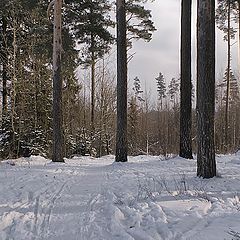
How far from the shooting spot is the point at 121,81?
13.9 metres

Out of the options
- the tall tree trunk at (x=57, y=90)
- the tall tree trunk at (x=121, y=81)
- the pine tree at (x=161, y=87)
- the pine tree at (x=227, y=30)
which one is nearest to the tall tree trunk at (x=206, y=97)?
the tall tree trunk at (x=121, y=81)

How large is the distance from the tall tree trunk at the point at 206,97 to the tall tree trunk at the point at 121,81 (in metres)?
5.32

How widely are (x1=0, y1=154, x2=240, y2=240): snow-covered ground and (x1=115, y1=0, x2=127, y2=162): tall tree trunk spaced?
14.5 ft

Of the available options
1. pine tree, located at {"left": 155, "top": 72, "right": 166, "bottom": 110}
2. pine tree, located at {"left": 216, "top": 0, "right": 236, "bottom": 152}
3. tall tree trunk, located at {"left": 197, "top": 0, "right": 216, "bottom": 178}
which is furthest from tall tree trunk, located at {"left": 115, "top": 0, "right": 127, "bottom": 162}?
pine tree, located at {"left": 155, "top": 72, "right": 166, "bottom": 110}

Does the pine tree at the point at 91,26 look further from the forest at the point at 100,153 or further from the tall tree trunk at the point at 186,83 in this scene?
the tall tree trunk at the point at 186,83

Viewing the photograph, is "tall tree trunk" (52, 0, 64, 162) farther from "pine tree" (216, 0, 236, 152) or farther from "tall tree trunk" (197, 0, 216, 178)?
"pine tree" (216, 0, 236, 152)

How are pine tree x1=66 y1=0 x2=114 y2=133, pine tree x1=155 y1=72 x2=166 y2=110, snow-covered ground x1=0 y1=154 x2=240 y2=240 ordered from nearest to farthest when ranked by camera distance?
snow-covered ground x1=0 y1=154 x2=240 y2=240, pine tree x1=66 y1=0 x2=114 y2=133, pine tree x1=155 y1=72 x2=166 y2=110

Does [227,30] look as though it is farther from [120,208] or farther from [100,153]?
[120,208]

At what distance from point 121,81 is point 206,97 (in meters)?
5.61

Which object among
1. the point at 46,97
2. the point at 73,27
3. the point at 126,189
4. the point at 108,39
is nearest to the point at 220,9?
the point at 108,39

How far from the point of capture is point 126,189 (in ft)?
25.2

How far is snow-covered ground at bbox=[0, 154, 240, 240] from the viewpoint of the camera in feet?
15.5

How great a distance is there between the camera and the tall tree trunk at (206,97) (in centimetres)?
877

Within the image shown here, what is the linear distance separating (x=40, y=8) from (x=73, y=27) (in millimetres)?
3898
